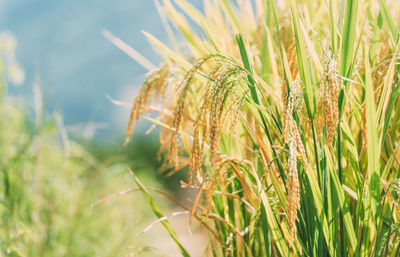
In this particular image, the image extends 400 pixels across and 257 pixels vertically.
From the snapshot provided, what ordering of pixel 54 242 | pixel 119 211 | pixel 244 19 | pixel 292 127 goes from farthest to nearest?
pixel 119 211 < pixel 54 242 < pixel 244 19 < pixel 292 127

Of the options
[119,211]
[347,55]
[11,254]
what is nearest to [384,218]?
[347,55]

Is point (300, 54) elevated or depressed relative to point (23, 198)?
elevated

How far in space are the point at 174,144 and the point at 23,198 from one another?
143 centimetres

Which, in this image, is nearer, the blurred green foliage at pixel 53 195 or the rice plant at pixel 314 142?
the rice plant at pixel 314 142

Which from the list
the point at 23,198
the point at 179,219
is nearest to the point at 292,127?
the point at 23,198

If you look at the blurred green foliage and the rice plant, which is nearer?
the rice plant

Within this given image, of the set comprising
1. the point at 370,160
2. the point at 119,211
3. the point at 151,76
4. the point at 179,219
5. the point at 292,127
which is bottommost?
the point at 179,219

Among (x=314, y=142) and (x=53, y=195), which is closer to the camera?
(x=314, y=142)

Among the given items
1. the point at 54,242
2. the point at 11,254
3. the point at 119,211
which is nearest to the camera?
the point at 11,254

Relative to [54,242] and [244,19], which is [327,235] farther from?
[54,242]

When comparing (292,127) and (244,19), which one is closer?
(292,127)

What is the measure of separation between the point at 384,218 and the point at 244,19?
1284 mm

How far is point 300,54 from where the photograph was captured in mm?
799

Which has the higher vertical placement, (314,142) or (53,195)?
(314,142)
